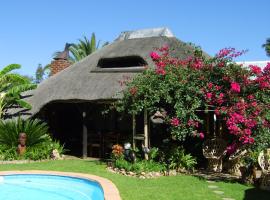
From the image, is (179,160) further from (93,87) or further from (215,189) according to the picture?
(93,87)

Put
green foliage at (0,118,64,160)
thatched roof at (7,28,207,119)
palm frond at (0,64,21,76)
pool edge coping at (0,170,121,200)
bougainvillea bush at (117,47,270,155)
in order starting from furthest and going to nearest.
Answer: palm frond at (0,64,21,76), thatched roof at (7,28,207,119), green foliage at (0,118,64,160), bougainvillea bush at (117,47,270,155), pool edge coping at (0,170,121,200)

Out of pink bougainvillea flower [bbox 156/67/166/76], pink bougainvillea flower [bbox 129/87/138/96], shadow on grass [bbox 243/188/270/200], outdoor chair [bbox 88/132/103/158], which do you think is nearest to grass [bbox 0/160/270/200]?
shadow on grass [bbox 243/188/270/200]

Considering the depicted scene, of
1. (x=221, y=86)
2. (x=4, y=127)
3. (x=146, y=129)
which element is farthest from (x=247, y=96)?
(x=4, y=127)

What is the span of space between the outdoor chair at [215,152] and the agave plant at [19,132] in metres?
6.29

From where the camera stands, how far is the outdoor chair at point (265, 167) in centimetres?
968

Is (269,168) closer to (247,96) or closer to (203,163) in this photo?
(247,96)

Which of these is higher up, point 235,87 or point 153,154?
point 235,87

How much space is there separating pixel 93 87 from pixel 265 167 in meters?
7.29

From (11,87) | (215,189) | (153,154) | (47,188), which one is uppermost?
(11,87)

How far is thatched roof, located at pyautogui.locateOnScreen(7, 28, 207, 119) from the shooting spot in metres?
14.9

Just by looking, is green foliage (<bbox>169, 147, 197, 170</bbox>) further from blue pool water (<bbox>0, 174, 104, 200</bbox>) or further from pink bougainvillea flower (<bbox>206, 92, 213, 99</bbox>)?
blue pool water (<bbox>0, 174, 104, 200</bbox>)

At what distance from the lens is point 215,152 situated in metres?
12.4

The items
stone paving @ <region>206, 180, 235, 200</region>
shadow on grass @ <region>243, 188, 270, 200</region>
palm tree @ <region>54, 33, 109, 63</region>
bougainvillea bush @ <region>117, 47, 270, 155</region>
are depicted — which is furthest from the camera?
palm tree @ <region>54, 33, 109, 63</region>

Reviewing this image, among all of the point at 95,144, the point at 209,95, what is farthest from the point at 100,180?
the point at 95,144
